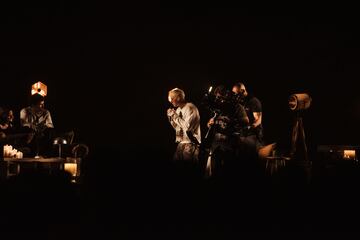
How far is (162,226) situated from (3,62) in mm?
6172

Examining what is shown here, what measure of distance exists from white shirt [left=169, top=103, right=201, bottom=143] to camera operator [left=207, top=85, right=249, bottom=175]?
0.97 ft

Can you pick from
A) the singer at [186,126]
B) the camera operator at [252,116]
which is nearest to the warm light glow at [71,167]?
the singer at [186,126]

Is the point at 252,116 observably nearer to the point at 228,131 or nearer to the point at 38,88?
the point at 228,131

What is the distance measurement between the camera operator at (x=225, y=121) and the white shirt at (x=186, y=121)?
297mm

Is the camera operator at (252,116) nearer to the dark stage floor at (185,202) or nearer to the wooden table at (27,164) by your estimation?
the dark stage floor at (185,202)

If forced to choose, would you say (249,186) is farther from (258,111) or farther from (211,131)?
(258,111)

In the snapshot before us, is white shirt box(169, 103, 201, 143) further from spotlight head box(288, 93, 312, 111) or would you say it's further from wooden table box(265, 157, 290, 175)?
spotlight head box(288, 93, 312, 111)

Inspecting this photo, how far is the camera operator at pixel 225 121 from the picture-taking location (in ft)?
18.1

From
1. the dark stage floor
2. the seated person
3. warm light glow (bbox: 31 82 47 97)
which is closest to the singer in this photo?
the dark stage floor

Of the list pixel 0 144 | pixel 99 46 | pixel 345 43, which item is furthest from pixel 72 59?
pixel 345 43

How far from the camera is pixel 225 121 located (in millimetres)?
5547

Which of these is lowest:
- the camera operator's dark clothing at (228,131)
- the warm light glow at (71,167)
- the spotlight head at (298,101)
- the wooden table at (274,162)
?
the warm light glow at (71,167)

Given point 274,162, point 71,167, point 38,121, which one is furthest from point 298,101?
point 38,121

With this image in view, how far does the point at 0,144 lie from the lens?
5137 millimetres
